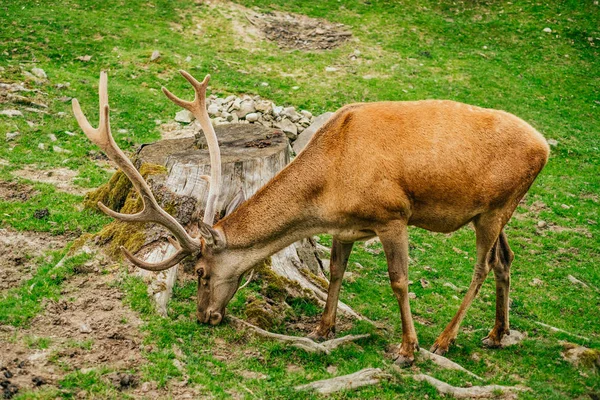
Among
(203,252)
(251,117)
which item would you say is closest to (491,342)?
(203,252)

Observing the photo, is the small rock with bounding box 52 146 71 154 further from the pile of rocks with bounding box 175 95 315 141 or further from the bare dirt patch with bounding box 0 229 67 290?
the bare dirt patch with bounding box 0 229 67 290

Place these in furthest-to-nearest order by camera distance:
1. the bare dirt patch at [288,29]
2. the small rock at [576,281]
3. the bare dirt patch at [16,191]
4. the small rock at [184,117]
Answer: the bare dirt patch at [288,29]
the small rock at [184,117]
the small rock at [576,281]
the bare dirt patch at [16,191]

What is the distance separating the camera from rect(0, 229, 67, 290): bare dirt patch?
7.73 meters

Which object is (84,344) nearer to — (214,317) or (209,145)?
(214,317)

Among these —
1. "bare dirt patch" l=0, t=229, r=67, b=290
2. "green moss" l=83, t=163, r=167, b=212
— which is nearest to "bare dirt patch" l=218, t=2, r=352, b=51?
"green moss" l=83, t=163, r=167, b=212

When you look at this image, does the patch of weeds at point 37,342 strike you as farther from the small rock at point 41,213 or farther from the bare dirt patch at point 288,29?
the bare dirt patch at point 288,29

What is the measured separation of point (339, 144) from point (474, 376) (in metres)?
2.96

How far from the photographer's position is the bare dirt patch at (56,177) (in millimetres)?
11127

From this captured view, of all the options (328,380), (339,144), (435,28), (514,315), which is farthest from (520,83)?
(328,380)

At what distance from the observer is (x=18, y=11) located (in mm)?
20203

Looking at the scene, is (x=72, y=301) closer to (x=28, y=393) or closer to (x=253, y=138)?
(x=28, y=393)

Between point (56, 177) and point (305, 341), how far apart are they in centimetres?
691

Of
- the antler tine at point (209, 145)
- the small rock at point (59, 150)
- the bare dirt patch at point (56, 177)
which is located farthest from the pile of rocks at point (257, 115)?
the antler tine at point (209, 145)

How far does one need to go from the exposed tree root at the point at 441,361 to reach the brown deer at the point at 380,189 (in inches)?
7.1
